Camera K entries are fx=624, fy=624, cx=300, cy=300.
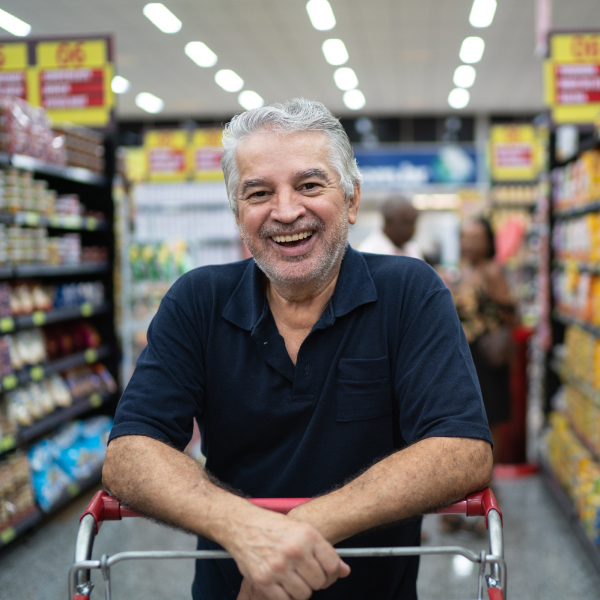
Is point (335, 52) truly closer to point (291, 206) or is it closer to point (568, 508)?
point (568, 508)

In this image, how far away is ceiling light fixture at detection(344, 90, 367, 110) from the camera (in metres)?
12.4

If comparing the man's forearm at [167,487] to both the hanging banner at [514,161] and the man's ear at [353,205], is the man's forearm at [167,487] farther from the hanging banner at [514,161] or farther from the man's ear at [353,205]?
the hanging banner at [514,161]

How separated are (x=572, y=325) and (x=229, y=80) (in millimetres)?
8734

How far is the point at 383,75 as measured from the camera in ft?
36.4

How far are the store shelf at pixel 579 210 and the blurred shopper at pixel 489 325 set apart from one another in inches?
22.9

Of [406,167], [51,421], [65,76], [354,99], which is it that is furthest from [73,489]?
[354,99]

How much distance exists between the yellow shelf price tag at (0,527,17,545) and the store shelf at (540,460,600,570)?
2.94 metres

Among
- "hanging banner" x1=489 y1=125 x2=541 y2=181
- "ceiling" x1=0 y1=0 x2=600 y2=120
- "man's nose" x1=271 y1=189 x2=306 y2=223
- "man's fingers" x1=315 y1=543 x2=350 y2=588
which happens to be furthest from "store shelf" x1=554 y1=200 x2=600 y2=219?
"hanging banner" x1=489 y1=125 x2=541 y2=181

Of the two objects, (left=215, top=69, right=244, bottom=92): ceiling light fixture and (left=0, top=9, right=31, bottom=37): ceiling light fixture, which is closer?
(left=0, top=9, right=31, bottom=37): ceiling light fixture

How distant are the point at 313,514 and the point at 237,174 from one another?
774mm

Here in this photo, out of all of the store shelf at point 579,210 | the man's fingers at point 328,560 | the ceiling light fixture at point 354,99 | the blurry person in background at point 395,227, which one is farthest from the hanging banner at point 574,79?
the ceiling light fixture at point 354,99

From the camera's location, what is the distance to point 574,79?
427 centimetres

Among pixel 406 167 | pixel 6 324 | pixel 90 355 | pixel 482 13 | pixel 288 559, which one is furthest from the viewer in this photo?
pixel 406 167

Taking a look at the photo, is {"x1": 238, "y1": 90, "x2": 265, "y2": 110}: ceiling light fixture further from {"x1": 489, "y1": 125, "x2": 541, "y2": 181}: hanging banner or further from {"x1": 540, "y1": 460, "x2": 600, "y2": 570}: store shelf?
{"x1": 540, "y1": 460, "x2": 600, "y2": 570}: store shelf
